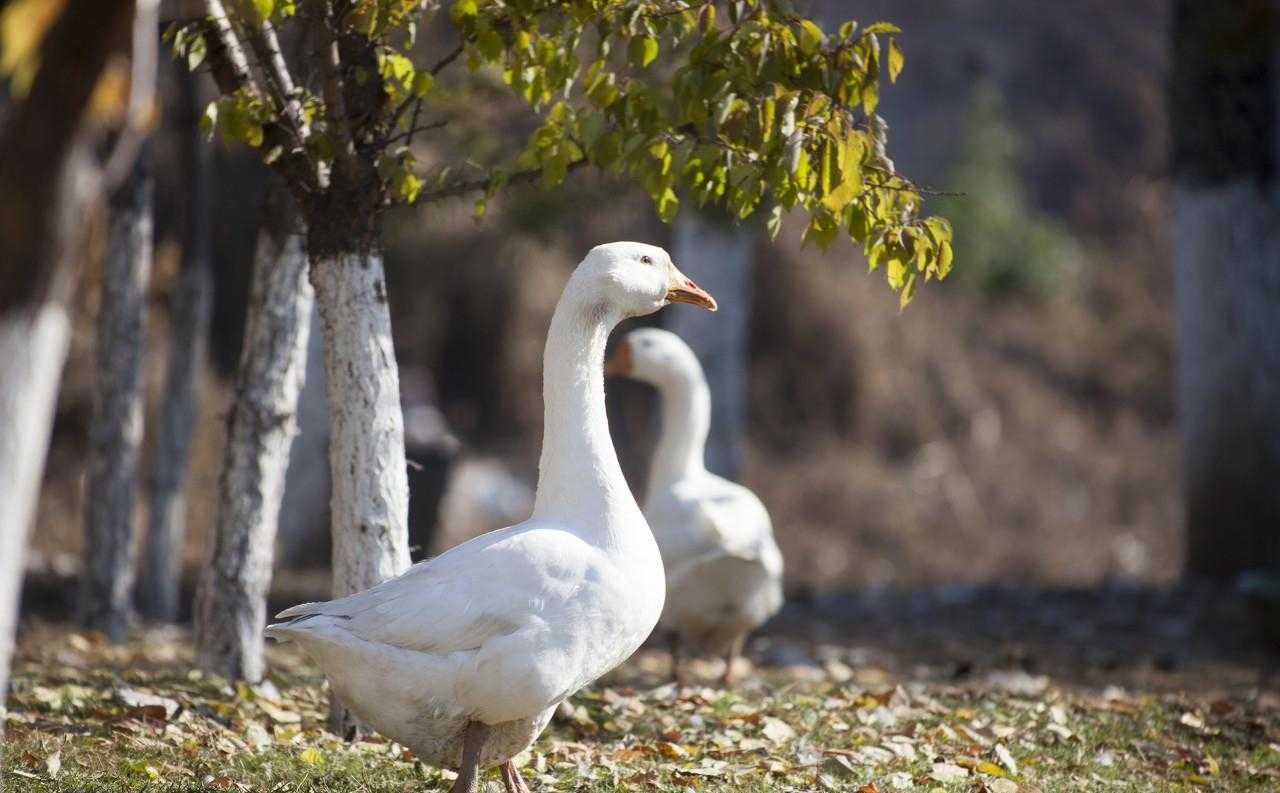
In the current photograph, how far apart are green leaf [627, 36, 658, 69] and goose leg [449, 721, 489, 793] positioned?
2025 mm

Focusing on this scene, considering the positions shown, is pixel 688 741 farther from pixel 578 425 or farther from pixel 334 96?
pixel 334 96

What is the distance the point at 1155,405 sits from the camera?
2158 centimetres

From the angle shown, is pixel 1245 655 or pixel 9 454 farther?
pixel 1245 655

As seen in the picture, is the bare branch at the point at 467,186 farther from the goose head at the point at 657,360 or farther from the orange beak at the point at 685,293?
the goose head at the point at 657,360

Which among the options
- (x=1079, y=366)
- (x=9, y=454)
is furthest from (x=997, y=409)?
(x=9, y=454)

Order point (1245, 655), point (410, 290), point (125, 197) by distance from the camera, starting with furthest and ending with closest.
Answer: point (410, 290) < point (1245, 655) < point (125, 197)

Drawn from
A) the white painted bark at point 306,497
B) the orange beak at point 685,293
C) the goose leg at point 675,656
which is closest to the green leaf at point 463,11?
the orange beak at point 685,293

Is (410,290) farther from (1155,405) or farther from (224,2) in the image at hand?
(224,2)

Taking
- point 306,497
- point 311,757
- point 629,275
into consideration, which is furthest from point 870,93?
point 306,497

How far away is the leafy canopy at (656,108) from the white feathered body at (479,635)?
1.23 m

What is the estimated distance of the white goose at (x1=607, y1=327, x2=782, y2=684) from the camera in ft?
22.6

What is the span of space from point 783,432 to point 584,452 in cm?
1561

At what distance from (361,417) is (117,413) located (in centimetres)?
361

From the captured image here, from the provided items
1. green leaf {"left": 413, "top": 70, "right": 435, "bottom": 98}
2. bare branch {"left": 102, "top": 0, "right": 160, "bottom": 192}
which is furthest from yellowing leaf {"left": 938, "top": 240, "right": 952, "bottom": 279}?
bare branch {"left": 102, "top": 0, "right": 160, "bottom": 192}
